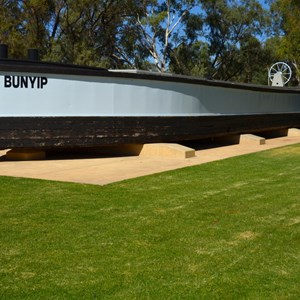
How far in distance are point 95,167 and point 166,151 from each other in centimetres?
243

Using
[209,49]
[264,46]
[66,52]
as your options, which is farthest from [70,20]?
[264,46]

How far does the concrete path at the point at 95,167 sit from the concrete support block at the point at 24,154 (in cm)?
19

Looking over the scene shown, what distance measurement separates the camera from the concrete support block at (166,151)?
12695 millimetres

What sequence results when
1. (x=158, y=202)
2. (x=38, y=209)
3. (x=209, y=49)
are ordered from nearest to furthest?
(x=38, y=209) → (x=158, y=202) → (x=209, y=49)

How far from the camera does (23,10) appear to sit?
4022 cm

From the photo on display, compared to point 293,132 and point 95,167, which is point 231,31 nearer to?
point 293,132

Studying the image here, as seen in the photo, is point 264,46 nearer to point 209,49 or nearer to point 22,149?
point 209,49

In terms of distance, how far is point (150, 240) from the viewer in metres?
5.51

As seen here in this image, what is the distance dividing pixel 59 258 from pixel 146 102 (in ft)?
28.3

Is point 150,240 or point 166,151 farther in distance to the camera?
point 166,151

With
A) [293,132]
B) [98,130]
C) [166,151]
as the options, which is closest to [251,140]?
[166,151]

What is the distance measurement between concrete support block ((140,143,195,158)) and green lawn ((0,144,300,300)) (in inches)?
145

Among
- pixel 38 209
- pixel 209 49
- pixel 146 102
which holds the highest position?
pixel 209 49

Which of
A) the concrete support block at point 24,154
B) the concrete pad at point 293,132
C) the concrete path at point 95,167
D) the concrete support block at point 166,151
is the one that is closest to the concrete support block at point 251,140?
the concrete path at point 95,167
